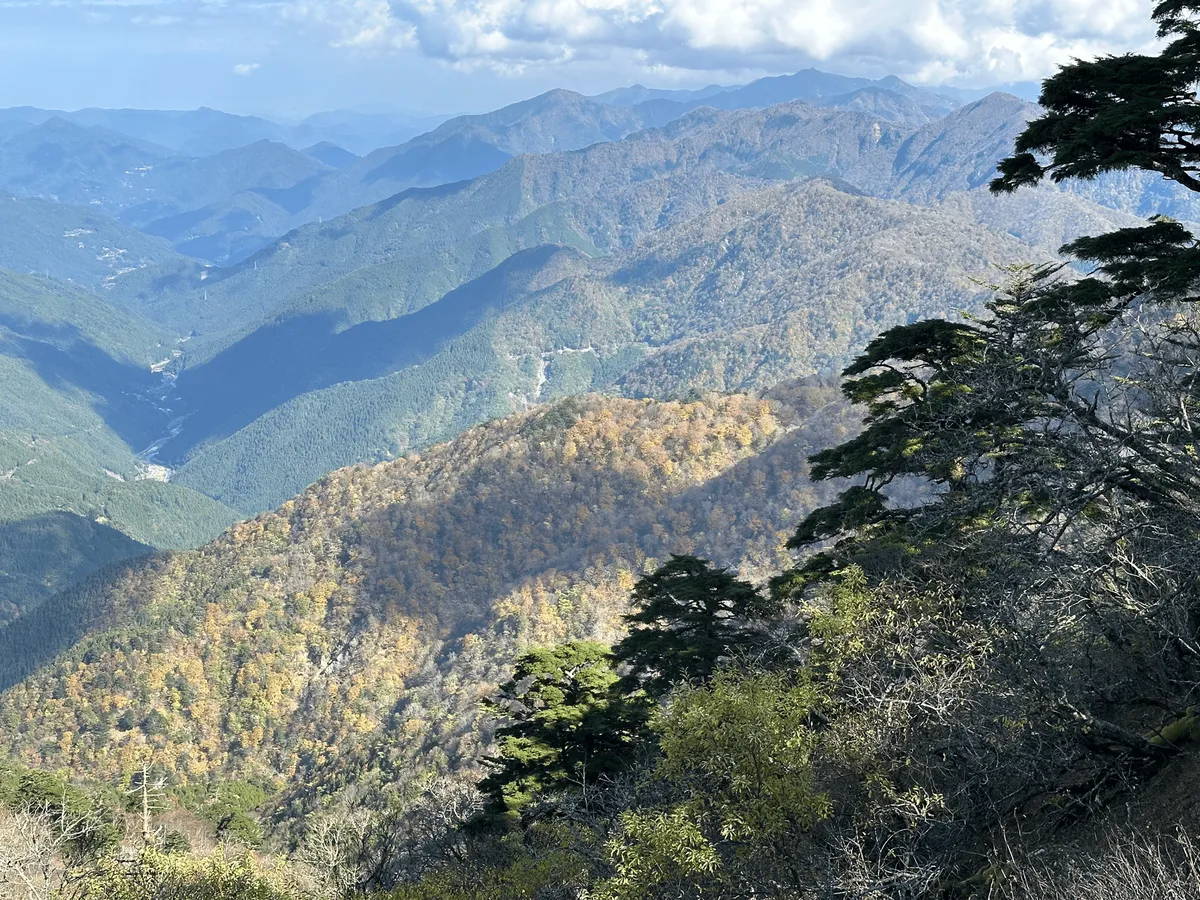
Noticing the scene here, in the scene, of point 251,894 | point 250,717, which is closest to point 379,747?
point 250,717

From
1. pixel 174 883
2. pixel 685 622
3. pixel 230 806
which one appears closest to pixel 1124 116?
pixel 685 622

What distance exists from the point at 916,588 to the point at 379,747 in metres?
97.2

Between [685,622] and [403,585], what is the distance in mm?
130946

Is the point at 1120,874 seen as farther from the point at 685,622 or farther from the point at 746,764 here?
the point at 685,622

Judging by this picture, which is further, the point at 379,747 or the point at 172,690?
the point at 172,690

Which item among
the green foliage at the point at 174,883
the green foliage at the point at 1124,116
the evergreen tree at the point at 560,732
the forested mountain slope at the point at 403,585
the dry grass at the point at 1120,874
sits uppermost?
the green foliage at the point at 1124,116

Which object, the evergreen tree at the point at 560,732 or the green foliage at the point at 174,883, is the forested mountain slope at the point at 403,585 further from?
the green foliage at the point at 174,883

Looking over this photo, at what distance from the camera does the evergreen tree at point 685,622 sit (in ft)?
95.2

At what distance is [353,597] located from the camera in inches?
6053

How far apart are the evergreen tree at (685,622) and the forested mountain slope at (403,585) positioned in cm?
7834

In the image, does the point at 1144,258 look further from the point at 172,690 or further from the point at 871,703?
the point at 172,690

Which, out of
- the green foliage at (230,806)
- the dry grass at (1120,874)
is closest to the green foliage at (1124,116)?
the dry grass at (1120,874)

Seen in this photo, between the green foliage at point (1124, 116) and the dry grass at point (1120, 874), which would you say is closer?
the dry grass at point (1120, 874)

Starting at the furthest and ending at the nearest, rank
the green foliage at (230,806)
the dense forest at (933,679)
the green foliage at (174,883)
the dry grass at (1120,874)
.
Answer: the green foliage at (230,806)
the green foliage at (174,883)
the dense forest at (933,679)
the dry grass at (1120,874)
